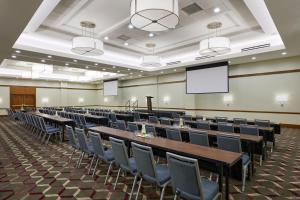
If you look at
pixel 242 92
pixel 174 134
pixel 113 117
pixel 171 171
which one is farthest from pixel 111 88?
pixel 171 171

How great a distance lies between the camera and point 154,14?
3.68 metres

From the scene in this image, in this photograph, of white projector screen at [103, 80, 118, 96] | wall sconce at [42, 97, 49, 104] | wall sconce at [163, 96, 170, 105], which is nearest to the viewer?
wall sconce at [163, 96, 170, 105]

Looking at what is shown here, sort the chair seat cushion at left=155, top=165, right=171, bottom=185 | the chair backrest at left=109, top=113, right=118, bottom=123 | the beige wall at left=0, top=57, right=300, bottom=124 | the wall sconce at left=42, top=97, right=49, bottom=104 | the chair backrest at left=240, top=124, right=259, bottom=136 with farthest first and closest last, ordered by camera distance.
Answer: the wall sconce at left=42, top=97, right=49, bottom=104 → the beige wall at left=0, top=57, right=300, bottom=124 → the chair backrest at left=109, top=113, right=118, bottom=123 → the chair backrest at left=240, top=124, right=259, bottom=136 → the chair seat cushion at left=155, top=165, right=171, bottom=185

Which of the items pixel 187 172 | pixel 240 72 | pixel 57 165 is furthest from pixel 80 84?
pixel 187 172

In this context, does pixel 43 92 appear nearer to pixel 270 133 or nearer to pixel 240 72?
pixel 240 72

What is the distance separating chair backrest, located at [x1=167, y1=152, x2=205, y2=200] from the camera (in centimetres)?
201

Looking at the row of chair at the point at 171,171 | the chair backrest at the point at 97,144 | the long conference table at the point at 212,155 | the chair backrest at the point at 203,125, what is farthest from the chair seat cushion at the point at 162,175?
the chair backrest at the point at 203,125

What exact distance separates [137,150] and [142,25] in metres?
2.76

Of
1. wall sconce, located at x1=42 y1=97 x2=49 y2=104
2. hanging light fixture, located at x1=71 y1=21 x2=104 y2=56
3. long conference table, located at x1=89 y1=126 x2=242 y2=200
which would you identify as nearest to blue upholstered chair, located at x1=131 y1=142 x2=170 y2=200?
long conference table, located at x1=89 y1=126 x2=242 y2=200

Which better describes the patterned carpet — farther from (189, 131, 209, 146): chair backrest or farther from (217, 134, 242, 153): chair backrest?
(189, 131, 209, 146): chair backrest

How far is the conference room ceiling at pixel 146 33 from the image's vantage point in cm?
559

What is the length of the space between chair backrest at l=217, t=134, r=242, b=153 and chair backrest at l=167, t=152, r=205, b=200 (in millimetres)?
1741

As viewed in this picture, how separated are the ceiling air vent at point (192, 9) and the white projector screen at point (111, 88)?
13.2m

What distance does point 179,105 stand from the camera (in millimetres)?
14797
